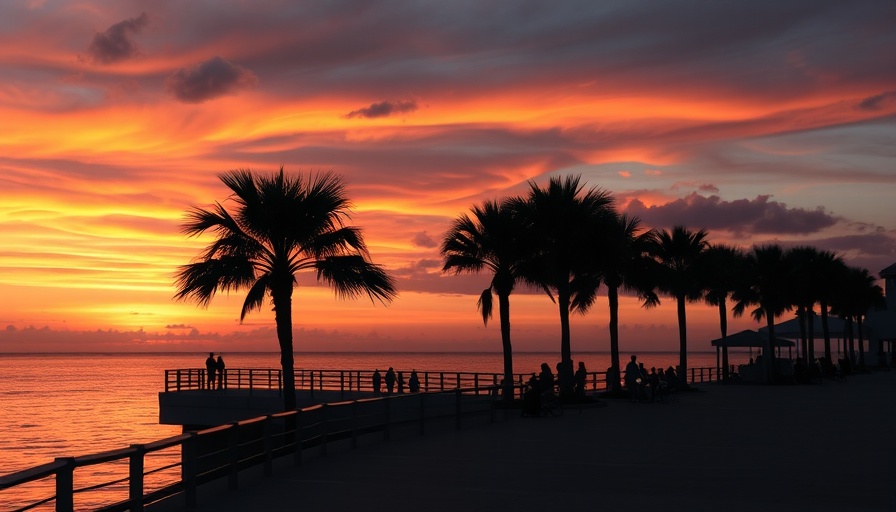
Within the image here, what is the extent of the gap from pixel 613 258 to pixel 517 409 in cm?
710

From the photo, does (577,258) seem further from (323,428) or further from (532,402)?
(323,428)

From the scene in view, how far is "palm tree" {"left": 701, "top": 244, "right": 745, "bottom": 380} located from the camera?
159 ft

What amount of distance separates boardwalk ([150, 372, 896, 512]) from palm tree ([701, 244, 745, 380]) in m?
23.7

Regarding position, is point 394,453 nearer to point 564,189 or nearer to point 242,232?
point 242,232

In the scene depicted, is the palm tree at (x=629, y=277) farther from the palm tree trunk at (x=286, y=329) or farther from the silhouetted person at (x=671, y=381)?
the palm tree trunk at (x=286, y=329)

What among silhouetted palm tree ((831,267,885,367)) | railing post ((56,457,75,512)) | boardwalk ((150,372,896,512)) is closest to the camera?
railing post ((56,457,75,512))

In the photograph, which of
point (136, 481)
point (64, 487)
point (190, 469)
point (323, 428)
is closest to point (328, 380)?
point (323, 428)

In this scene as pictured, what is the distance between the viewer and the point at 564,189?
115ft

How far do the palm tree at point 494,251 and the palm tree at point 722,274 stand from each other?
49.7 feet

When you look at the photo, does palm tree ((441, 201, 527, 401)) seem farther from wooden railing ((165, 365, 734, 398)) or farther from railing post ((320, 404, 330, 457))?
railing post ((320, 404, 330, 457))

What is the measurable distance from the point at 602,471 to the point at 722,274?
38500 millimetres

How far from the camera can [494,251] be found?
119 ft

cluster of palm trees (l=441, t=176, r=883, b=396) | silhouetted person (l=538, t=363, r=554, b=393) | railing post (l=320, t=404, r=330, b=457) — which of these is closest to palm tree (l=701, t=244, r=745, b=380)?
cluster of palm trees (l=441, t=176, r=883, b=396)

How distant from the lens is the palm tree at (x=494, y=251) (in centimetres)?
3556
